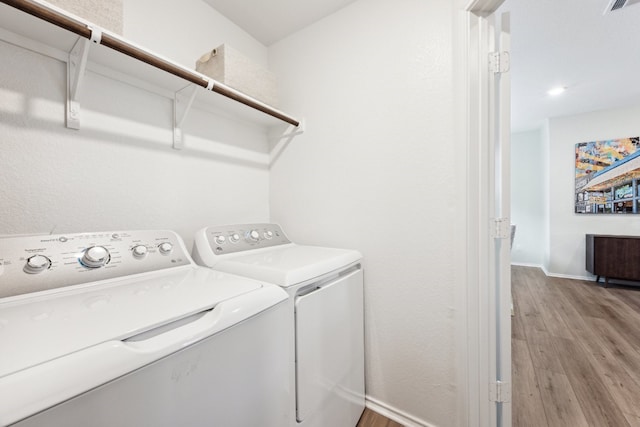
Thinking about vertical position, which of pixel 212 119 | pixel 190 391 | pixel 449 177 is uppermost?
pixel 212 119

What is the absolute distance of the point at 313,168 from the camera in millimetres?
1679

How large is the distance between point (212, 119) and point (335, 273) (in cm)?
116

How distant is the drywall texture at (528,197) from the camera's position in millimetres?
4688

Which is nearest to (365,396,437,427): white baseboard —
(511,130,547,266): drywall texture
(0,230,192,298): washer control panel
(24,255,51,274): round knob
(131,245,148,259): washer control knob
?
(0,230,192,298): washer control panel

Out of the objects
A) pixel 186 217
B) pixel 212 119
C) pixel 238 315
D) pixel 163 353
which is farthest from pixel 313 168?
pixel 163 353

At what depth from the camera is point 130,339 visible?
0.53 metres

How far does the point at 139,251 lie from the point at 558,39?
3.36 meters

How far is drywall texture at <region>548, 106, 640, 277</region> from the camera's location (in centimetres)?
372

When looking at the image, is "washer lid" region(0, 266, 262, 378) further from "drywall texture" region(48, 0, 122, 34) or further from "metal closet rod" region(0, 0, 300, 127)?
"drywall texture" region(48, 0, 122, 34)

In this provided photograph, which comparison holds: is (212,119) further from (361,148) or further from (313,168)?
(361,148)

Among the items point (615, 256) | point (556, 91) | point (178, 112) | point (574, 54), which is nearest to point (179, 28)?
point (178, 112)

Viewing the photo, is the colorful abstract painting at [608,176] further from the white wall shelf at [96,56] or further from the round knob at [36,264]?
the round knob at [36,264]

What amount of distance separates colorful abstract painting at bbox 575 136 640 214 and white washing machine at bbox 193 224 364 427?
4.56m

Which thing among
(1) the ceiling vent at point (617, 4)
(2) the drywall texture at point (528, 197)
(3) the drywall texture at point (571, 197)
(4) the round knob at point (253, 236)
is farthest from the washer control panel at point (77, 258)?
(2) the drywall texture at point (528, 197)
